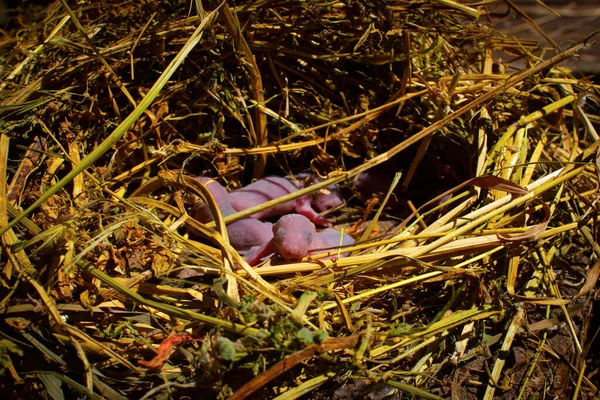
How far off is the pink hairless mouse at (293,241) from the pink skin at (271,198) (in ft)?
0.56

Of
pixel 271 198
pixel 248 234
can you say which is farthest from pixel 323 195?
pixel 248 234

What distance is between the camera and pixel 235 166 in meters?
1.82

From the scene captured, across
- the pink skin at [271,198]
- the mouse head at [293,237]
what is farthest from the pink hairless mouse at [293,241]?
the pink skin at [271,198]

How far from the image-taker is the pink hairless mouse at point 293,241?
1544mm

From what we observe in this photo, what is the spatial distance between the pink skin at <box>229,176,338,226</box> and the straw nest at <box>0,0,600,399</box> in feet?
0.29

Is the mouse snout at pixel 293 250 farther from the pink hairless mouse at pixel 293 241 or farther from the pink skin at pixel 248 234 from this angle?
the pink skin at pixel 248 234

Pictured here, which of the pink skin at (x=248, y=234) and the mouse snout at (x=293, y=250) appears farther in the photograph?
the pink skin at (x=248, y=234)

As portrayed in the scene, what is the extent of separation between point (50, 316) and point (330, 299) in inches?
27.5

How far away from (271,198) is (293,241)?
38cm

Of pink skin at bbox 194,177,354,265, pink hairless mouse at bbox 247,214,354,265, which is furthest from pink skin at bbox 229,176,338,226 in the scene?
pink hairless mouse at bbox 247,214,354,265

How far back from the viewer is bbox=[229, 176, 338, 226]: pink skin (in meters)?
1.83

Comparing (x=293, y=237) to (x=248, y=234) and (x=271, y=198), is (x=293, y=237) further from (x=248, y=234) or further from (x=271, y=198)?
(x=271, y=198)

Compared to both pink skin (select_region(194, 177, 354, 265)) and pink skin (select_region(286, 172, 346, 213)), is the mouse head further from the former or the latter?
pink skin (select_region(286, 172, 346, 213))

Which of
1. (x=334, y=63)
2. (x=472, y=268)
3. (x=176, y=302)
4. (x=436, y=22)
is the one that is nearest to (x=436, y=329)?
(x=472, y=268)
